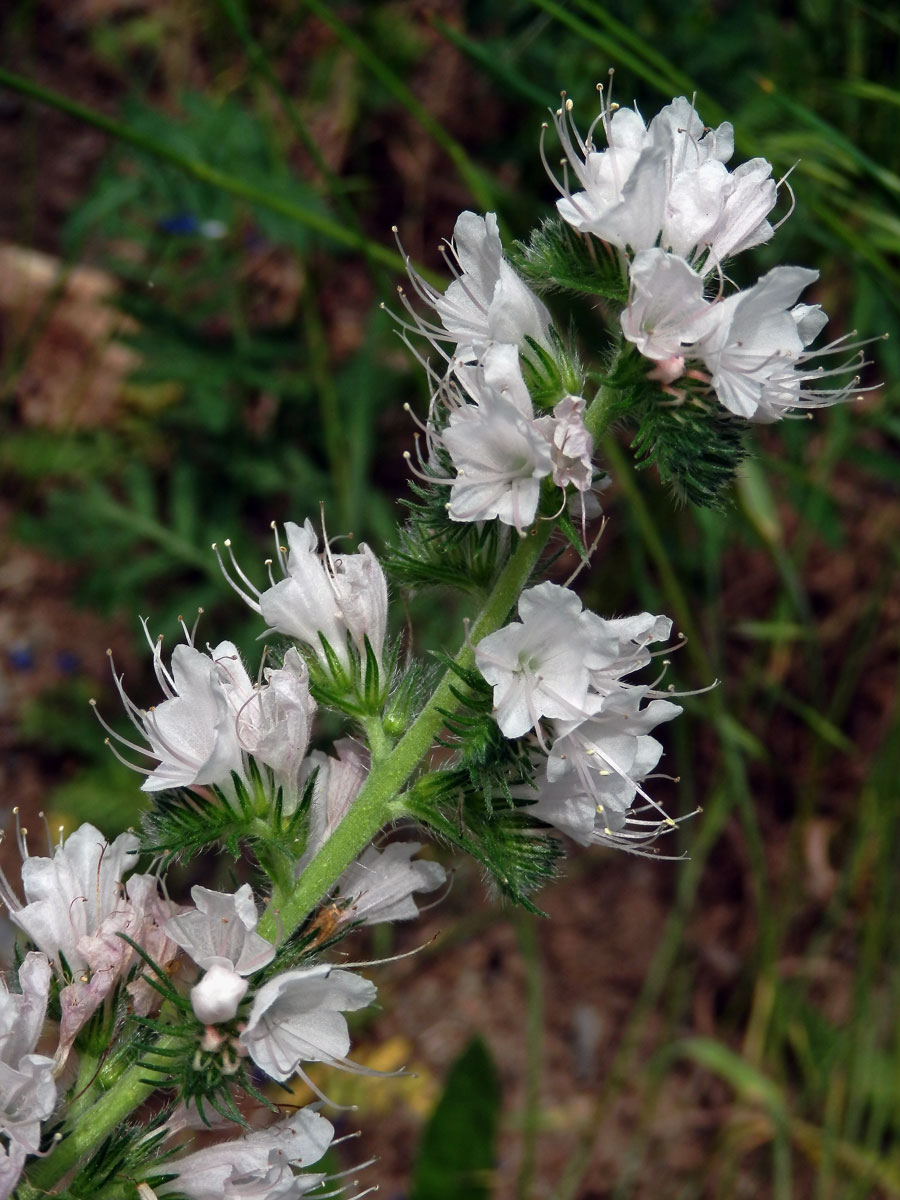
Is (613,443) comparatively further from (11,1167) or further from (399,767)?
(11,1167)

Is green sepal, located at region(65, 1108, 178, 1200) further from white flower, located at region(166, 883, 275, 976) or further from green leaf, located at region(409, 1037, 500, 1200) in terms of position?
green leaf, located at region(409, 1037, 500, 1200)

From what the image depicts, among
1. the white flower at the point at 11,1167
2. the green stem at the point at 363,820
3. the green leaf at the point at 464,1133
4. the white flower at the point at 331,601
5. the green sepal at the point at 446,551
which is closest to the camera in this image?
the white flower at the point at 11,1167

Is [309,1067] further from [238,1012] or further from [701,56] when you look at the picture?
[701,56]

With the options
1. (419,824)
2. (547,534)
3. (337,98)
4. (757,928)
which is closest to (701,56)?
(337,98)

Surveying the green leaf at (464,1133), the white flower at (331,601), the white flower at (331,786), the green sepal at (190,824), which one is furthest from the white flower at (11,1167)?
the green leaf at (464,1133)

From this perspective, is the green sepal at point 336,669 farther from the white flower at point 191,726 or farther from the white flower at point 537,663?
the white flower at point 537,663

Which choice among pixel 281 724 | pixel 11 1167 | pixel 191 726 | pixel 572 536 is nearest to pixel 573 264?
pixel 572 536
